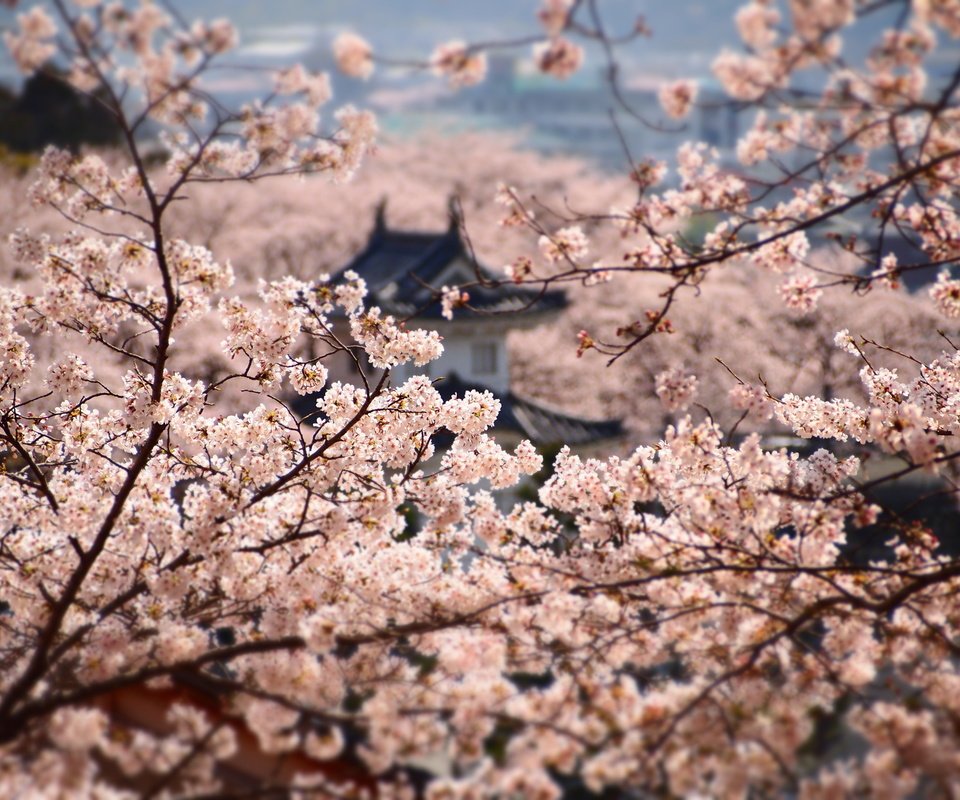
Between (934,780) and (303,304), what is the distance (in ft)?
9.30

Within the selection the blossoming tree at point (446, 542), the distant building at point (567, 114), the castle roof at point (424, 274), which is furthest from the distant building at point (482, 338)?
the distant building at point (567, 114)

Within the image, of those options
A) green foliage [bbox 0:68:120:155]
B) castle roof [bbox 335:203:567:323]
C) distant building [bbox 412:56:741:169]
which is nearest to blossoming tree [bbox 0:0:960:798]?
castle roof [bbox 335:203:567:323]

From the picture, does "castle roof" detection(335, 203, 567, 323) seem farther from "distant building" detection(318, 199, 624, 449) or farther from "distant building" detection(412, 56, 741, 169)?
"distant building" detection(412, 56, 741, 169)

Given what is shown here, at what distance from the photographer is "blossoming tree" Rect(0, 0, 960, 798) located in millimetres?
2975

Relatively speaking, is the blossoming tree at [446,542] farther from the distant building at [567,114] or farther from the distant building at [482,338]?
the distant building at [567,114]

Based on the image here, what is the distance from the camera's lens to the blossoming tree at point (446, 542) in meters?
2.97

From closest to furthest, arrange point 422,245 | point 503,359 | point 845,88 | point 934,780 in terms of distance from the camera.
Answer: point 934,780, point 845,88, point 503,359, point 422,245

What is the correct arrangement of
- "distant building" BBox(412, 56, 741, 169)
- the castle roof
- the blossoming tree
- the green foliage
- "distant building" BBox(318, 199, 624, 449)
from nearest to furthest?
the blossoming tree
"distant building" BBox(318, 199, 624, 449)
the castle roof
the green foliage
"distant building" BBox(412, 56, 741, 169)

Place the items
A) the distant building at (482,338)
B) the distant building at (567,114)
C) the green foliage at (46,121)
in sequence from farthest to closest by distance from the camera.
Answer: the distant building at (567,114)
the green foliage at (46,121)
the distant building at (482,338)

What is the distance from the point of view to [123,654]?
368 cm

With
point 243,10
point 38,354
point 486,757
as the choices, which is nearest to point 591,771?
point 486,757

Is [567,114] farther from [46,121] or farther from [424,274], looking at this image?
[424,274]

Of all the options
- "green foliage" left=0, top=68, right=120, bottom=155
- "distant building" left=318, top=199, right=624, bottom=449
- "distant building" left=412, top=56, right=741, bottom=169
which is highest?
"distant building" left=412, top=56, right=741, bottom=169

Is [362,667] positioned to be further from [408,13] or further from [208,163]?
[408,13]
